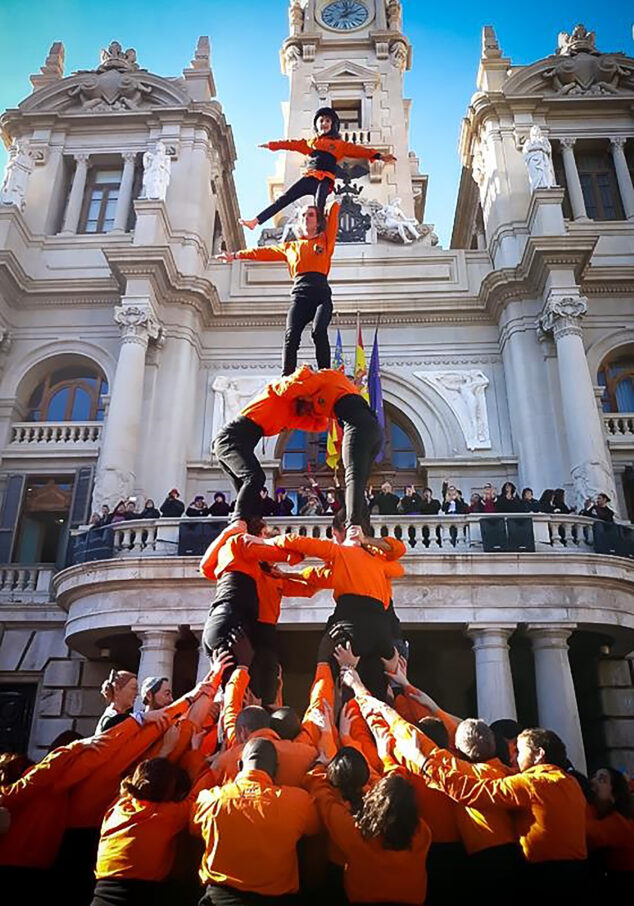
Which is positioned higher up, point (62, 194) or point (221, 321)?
point (62, 194)

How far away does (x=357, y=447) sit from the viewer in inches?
292

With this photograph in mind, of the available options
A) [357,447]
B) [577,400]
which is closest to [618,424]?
[577,400]

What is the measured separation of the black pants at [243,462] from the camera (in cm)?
714

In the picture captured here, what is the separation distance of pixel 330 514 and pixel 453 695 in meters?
4.97

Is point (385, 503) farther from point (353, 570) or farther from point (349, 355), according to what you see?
point (353, 570)

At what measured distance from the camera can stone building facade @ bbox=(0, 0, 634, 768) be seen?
1404 cm

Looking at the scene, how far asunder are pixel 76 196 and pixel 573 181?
1608 centimetres

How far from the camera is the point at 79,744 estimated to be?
4.57 meters

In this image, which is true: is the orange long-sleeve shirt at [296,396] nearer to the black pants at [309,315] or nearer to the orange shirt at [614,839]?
the black pants at [309,315]

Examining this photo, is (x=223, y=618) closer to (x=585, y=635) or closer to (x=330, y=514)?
(x=330, y=514)

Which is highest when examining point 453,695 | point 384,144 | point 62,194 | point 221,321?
point 384,144

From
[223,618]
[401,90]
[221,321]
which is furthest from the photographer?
[401,90]

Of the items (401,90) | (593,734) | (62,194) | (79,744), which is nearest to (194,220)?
(62,194)

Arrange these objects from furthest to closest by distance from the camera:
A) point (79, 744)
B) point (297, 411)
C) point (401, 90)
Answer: point (401, 90) < point (297, 411) < point (79, 744)
